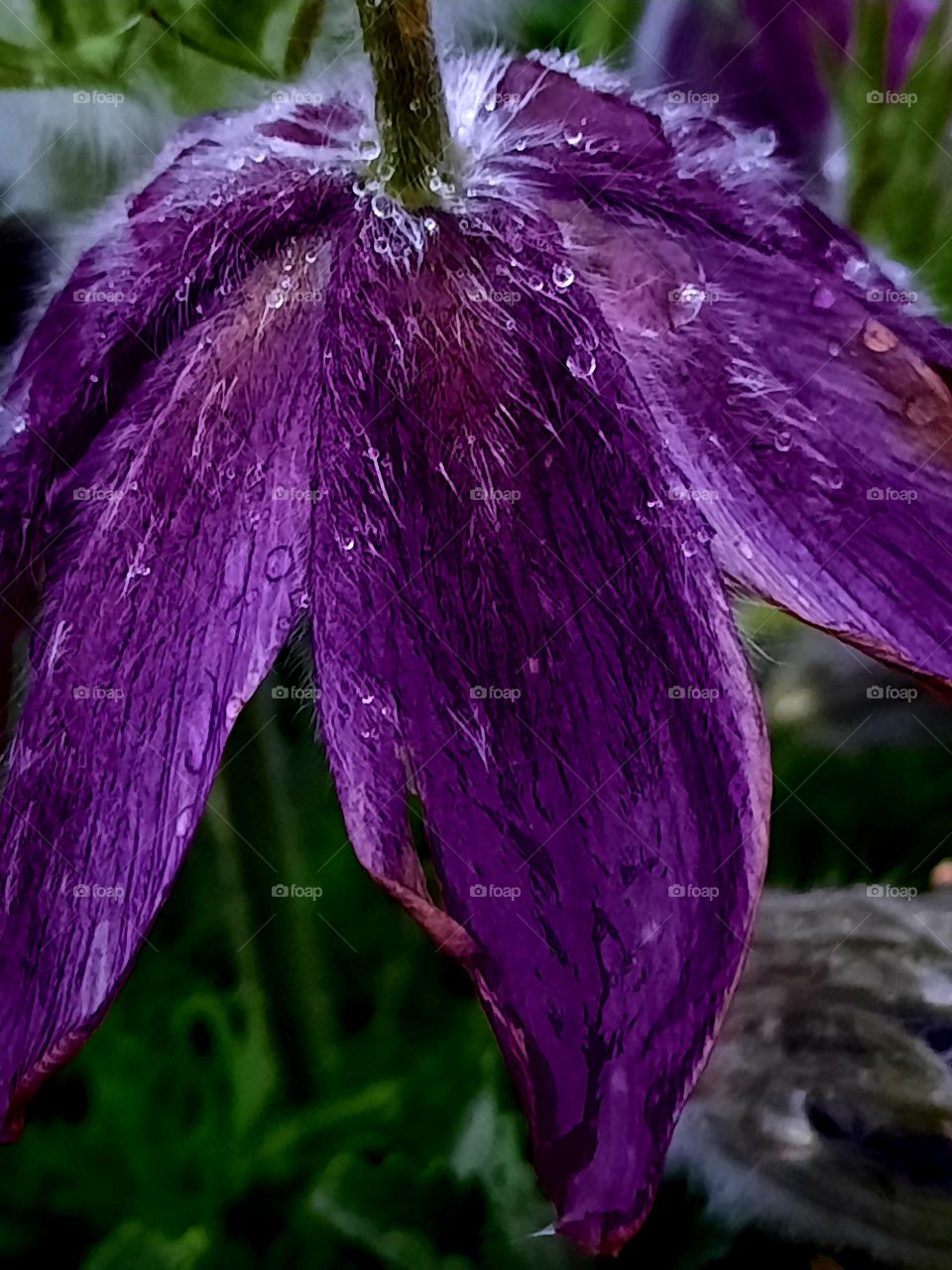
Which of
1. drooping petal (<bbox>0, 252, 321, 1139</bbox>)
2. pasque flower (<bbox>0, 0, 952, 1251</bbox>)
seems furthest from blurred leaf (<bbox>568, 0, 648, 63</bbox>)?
drooping petal (<bbox>0, 252, 321, 1139</bbox>)

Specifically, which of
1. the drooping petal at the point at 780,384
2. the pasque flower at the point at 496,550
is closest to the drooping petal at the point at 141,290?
the pasque flower at the point at 496,550

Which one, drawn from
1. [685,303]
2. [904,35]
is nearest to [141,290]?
[685,303]

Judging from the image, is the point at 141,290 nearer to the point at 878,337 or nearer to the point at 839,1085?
the point at 878,337

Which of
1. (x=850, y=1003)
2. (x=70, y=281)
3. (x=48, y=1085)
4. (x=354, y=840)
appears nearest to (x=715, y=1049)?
(x=850, y=1003)

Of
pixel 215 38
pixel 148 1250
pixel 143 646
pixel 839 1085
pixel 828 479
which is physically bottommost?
pixel 148 1250

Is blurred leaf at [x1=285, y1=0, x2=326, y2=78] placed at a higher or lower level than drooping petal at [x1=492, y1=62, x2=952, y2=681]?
higher

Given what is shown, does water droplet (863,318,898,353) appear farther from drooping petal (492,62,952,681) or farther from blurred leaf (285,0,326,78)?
blurred leaf (285,0,326,78)

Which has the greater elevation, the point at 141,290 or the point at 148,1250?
the point at 141,290
